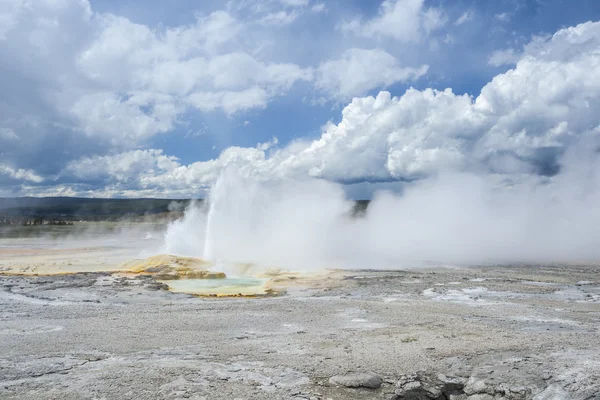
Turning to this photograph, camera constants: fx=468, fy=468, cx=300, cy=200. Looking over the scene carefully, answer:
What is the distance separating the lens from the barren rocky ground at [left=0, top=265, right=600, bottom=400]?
20.8 feet

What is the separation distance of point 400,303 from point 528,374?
20.1ft

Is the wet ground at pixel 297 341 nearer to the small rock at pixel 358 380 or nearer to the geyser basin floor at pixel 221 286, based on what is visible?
the small rock at pixel 358 380

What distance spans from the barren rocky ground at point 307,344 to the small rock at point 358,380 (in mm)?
21

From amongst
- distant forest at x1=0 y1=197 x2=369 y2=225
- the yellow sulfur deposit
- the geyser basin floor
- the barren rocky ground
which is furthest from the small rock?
distant forest at x1=0 y1=197 x2=369 y2=225

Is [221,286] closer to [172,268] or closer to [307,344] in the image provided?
[172,268]

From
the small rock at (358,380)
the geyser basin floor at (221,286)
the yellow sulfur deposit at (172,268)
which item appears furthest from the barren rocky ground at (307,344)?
the yellow sulfur deposit at (172,268)

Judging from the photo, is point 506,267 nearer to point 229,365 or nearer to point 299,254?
point 299,254

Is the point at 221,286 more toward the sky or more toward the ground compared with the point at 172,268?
more toward the ground

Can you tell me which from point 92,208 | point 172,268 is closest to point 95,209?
point 92,208

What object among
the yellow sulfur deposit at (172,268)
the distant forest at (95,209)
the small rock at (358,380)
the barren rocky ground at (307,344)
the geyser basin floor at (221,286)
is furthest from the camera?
the distant forest at (95,209)

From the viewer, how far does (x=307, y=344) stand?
332 inches

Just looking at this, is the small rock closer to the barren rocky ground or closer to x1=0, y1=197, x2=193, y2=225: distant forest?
the barren rocky ground

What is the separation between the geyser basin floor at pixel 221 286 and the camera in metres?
15.8

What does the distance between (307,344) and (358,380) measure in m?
1.98
